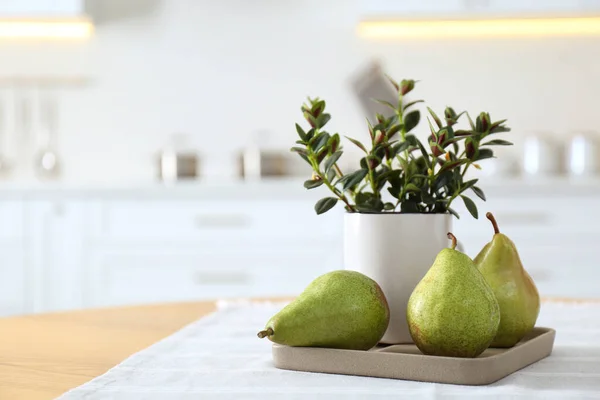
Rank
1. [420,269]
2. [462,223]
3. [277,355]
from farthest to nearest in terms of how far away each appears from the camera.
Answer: [462,223], [420,269], [277,355]

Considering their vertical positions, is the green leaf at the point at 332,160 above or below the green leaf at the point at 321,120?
below

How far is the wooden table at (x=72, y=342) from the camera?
2.47ft

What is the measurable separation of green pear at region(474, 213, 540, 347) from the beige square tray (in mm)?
18

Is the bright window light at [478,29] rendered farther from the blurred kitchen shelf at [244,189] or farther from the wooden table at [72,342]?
the wooden table at [72,342]

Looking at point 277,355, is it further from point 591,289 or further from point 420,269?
point 591,289

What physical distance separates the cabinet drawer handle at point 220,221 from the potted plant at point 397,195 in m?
1.97

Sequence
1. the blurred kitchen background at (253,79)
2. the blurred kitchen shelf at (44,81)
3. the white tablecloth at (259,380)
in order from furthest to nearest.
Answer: the blurred kitchen shelf at (44,81) < the blurred kitchen background at (253,79) < the white tablecloth at (259,380)

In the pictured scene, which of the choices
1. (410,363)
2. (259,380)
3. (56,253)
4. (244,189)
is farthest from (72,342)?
(56,253)

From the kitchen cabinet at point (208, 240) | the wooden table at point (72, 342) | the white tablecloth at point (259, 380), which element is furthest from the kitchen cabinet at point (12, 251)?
the white tablecloth at point (259, 380)

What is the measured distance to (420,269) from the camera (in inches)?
35.1

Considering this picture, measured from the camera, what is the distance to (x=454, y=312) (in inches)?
29.0

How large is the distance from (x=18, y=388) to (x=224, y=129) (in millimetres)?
2806

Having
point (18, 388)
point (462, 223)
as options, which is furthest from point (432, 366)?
Result: point (462, 223)

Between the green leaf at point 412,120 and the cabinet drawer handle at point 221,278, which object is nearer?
the green leaf at point 412,120
